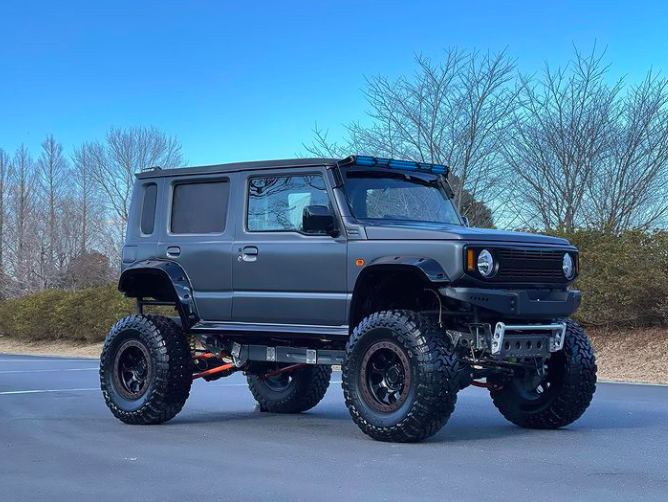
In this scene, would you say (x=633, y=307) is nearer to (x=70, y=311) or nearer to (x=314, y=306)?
(x=314, y=306)

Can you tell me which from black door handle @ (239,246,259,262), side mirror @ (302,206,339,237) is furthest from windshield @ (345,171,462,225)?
black door handle @ (239,246,259,262)

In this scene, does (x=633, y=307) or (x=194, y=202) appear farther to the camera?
(x=633, y=307)

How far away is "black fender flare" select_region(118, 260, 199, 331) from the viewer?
10414 mm

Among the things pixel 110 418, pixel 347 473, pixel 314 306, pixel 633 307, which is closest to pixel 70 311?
pixel 633 307

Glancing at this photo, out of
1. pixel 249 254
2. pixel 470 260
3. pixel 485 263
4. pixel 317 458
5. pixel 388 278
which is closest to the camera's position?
pixel 317 458

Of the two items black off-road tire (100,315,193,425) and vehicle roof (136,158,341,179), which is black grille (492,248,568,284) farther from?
black off-road tire (100,315,193,425)

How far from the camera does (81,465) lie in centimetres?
798

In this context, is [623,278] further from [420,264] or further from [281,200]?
[420,264]

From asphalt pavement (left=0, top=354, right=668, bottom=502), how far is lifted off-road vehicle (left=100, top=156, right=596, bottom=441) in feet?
1.38

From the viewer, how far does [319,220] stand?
30.3 ft

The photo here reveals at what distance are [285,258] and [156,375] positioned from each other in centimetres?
183

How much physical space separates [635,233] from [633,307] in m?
1.34

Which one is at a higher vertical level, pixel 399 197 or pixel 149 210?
pixel 399 197

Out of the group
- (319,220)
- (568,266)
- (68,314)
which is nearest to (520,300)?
(568,266)
